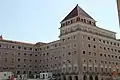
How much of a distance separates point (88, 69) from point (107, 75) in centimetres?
724

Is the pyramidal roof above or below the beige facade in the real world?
above

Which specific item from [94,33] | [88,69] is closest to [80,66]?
[88,69]

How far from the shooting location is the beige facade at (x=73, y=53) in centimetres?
5050

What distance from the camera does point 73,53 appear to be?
51.4 meters

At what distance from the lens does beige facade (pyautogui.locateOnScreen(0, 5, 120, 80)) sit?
50.5 meters

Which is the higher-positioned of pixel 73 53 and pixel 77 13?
pixel 77 13

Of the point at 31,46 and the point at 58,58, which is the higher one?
the point at 31,46

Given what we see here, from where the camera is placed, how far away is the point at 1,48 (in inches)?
2397

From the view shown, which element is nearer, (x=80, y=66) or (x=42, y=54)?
(x=80, y=66)

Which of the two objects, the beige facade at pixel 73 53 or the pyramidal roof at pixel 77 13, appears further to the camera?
the pyramidal roof at pixel 77 13

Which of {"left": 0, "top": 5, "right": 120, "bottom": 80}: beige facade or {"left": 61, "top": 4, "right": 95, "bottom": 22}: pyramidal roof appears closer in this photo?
{"left": 0, "top": 5, "right": 120, "bottom": 80}: beige facade

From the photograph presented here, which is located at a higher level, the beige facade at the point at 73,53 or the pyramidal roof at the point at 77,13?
the pyramidal roof at the point at 77,13

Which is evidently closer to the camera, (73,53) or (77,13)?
(73,53)

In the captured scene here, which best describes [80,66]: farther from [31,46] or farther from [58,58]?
[31,46]
